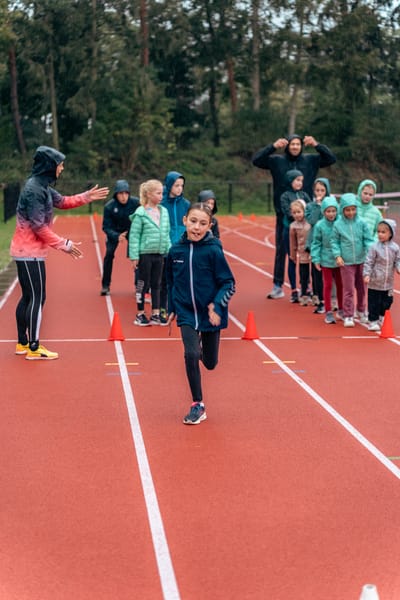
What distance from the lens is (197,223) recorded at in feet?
27.1

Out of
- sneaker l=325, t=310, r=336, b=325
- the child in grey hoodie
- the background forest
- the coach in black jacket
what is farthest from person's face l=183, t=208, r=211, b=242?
the background forest

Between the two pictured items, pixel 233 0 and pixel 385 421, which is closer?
pixel 385 421

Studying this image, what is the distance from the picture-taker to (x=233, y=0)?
6600cm

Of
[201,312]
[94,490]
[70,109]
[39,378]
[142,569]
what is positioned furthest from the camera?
[70,109]

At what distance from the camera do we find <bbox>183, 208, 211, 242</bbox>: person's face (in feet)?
27.1

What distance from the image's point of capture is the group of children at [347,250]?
12.8 m

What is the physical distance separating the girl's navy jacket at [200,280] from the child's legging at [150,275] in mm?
5005

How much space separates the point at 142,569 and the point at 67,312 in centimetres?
995

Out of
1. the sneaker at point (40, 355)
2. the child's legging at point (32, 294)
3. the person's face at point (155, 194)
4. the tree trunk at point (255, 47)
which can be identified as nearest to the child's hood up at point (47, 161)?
the child's legging at point (32, 294)

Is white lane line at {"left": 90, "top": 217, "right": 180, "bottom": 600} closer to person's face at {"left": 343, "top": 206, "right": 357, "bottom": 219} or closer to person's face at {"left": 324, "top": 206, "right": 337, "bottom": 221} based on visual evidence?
person's face at {"left": 343, "top": 206, "right": 357, "bottom": 219}

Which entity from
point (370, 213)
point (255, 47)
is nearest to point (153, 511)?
point (370, 213)

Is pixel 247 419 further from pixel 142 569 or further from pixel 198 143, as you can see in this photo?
pixel 198 143

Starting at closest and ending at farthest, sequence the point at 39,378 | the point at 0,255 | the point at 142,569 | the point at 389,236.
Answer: the point at 142,569, the point at 39,378, the point at 389,236, the point at 0,255

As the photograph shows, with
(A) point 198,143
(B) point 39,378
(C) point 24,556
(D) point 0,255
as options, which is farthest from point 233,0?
(C) point 24,556
